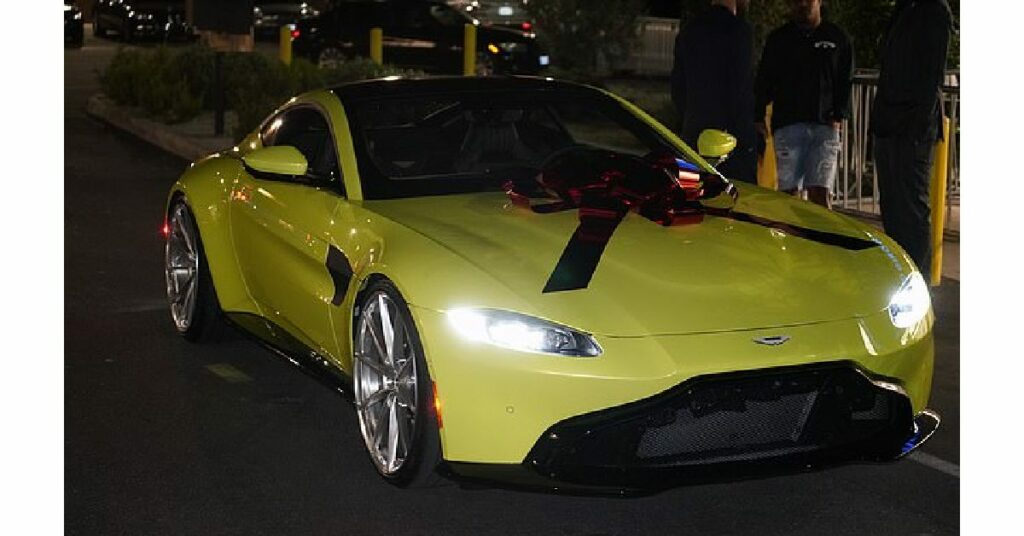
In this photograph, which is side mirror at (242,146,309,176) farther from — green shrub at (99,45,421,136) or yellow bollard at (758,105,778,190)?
green shrub at (99,45,421,136)

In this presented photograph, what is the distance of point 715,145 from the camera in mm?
8359

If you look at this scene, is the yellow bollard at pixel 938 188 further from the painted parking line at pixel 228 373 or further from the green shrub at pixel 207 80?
the green shrub at pixel 207 80


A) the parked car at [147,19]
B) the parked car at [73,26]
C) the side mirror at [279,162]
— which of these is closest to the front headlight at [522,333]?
the side mirror at [279,162]

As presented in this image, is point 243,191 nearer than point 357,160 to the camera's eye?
No

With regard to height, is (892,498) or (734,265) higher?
(734,265)

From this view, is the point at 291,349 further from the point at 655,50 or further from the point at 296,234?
the point at 655,50

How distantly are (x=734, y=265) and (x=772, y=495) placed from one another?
0.81 meters

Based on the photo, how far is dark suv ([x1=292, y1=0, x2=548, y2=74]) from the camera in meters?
29.3

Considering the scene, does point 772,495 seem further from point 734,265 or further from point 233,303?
point 233,303

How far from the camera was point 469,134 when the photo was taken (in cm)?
833

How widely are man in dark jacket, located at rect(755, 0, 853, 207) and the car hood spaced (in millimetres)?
4103

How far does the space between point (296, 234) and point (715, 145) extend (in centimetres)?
184

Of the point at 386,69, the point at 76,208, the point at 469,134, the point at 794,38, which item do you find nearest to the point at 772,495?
the point at 469,134

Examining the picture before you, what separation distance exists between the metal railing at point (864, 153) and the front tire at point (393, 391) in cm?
679
